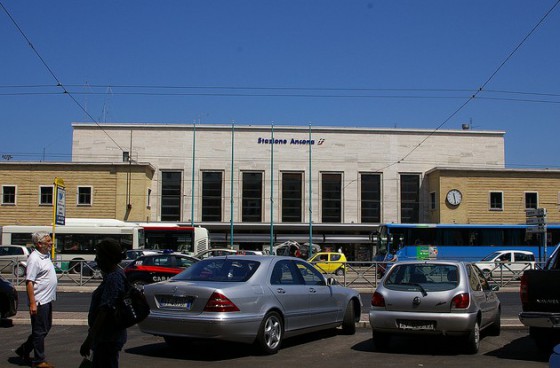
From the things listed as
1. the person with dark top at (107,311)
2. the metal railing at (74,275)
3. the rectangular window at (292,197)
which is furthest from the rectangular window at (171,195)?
the person with dark top at (107,311)

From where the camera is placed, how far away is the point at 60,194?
2378 centimetres

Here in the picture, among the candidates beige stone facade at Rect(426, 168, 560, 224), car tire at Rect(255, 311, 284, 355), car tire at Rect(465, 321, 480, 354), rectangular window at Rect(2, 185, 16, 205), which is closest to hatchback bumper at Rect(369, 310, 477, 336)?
car tire at Rect(465, 321, 480, 354)

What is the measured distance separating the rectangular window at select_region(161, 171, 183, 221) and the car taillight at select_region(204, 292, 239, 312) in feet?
177

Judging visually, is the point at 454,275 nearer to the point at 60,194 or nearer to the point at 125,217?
the point at 60,194

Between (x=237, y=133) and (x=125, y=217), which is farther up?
(x=237, y=133)

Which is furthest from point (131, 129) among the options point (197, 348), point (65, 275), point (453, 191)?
point (197, 348)

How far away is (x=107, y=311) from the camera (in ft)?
17.3

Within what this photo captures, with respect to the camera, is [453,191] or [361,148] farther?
[361,148]

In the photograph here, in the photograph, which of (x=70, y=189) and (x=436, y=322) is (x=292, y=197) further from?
(x=436, y=322)

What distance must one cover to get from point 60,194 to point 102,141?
4098cm

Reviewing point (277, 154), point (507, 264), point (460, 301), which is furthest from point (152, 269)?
point (277, 154)

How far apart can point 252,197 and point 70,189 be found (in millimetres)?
17238

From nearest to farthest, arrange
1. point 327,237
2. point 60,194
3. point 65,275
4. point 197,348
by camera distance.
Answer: point 197,348, point 60,194, point 65,275, point 327,237

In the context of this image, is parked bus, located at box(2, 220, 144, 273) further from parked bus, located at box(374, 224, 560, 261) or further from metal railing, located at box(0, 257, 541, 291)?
parked bus, located at box(374, 224, 560, 261)
